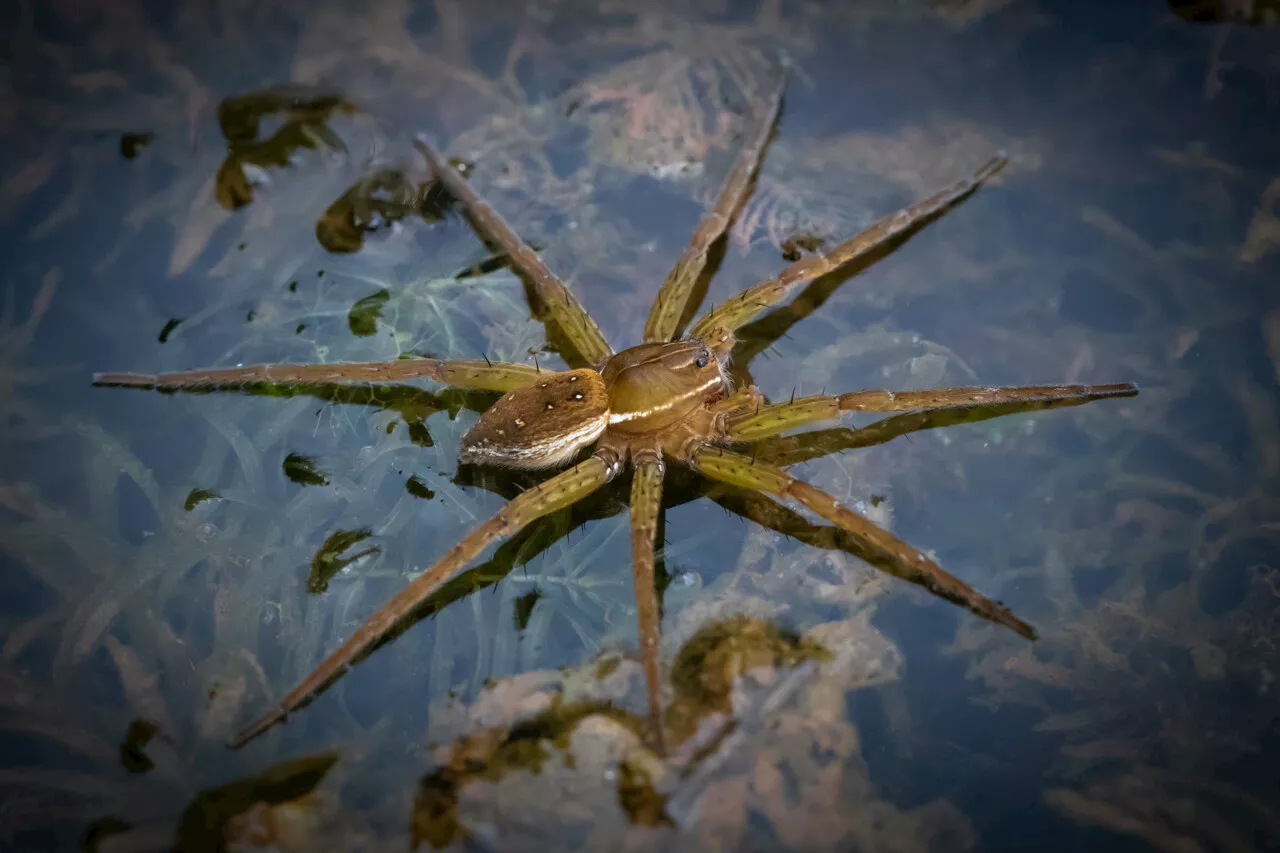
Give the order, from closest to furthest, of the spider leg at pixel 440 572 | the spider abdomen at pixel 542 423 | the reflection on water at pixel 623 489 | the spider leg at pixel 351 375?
1. the reflection on water at pixel 623 489
2. the spider leg at pixel 440 572
3. the spider abdomen at pixel 542 423
4. the spider leg at pixel 351 375

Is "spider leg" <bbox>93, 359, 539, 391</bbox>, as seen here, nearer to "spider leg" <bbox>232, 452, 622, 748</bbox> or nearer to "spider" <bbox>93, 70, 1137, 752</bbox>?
"spider" <bbox>93, 70, 1137, 752</bbox>

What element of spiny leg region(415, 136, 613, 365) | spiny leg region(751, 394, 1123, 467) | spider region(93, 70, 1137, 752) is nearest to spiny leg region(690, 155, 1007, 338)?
spider region(93, 70, 1137, 752)

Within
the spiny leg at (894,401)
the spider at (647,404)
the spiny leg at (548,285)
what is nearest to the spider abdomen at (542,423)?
the spider at (647,404)

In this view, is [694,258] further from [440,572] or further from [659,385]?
[440,572]

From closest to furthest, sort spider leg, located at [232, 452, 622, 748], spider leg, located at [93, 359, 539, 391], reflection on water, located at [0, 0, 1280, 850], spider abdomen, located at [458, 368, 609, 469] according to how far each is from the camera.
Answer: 1. reflection on water, located at [0, 0, 1280, 850]
2. spider leg, located at [232, 452, 622, 748]
3. spider abdomen, located at [458, 368, 609, 469]
4. spider leg, located at [93, 359, 539, 391]

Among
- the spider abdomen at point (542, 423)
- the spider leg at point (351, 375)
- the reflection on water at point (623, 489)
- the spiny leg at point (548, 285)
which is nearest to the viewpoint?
the reflection on water at point (623, 489)

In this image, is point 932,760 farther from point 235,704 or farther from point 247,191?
point 247,191

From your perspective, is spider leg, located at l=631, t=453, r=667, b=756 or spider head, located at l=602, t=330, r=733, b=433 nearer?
spider leg, located at l=631, t=453, r=667, b=756

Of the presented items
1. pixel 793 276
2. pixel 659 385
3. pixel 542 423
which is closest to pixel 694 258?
pixel 793 276

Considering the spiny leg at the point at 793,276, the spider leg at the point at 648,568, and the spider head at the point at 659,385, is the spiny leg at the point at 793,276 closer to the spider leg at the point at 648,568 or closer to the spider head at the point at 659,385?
the spider head at the point at 659,385
